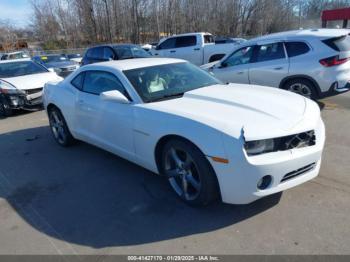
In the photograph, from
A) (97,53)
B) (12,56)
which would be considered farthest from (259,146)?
(12,56)

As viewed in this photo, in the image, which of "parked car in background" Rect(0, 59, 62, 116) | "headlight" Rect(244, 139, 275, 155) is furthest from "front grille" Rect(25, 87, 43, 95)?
"headlight" Rect(244, 139, 275, 155)

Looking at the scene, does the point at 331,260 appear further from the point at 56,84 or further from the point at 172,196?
the point at 56,84

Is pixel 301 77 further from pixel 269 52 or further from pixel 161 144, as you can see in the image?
pixel 161 144

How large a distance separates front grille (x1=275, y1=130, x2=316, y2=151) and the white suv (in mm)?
3723

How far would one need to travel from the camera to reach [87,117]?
4539 millimetres

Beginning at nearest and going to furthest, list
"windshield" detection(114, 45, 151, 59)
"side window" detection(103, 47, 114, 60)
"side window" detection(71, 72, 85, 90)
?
"side window" detection(71, 72, 85, 90) < "windshield" detection(114, 45, 151, 59) < "side window" detection(103, 47, 114, 60)

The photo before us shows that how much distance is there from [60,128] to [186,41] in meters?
9.32

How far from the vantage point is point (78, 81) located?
493 centimetres

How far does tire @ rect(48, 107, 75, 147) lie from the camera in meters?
5.37

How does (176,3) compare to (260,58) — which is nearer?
(260,58)

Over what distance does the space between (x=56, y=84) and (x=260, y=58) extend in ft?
14.9

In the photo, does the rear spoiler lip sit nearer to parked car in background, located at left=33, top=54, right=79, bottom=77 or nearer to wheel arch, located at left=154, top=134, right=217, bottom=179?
wheel arch, located at left=154, top=134, right=217, bottom=179

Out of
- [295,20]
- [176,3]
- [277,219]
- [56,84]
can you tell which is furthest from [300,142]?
[295,20]

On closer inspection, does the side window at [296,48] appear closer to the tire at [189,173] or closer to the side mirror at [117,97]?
the side mirror at [117,97]
